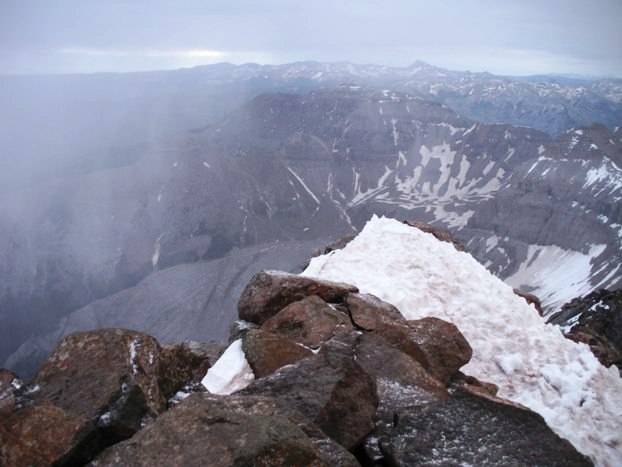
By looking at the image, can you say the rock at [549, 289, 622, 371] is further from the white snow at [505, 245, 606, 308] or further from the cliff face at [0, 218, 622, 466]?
the white snow at [505, 245, 606, 308]

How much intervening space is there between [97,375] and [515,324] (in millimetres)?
12381

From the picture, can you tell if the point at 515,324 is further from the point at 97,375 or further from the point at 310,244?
the point at 310,244

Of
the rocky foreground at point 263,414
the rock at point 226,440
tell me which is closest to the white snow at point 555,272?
the rocky foreground at point 263,414

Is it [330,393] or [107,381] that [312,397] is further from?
[107,381]

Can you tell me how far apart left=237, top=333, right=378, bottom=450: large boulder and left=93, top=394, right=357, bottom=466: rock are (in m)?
0.71

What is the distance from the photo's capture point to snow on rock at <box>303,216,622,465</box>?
9.87 meters

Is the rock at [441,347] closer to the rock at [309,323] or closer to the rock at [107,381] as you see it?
the rock at [309,323]

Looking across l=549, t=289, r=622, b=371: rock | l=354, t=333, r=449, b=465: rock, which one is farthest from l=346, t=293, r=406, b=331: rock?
l=549, t=289, r=622, b=371: rock

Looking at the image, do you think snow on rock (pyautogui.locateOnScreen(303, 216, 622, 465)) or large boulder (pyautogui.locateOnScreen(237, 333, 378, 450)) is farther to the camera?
snow on rock (pyautogui.locateOnScreen(303, 216, 622, 465))

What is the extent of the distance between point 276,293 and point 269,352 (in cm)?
372

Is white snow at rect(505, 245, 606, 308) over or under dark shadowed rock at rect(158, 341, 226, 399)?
under

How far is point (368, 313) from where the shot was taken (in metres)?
12.0

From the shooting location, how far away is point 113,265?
19688cm

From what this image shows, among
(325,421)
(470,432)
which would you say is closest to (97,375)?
(325,421)
